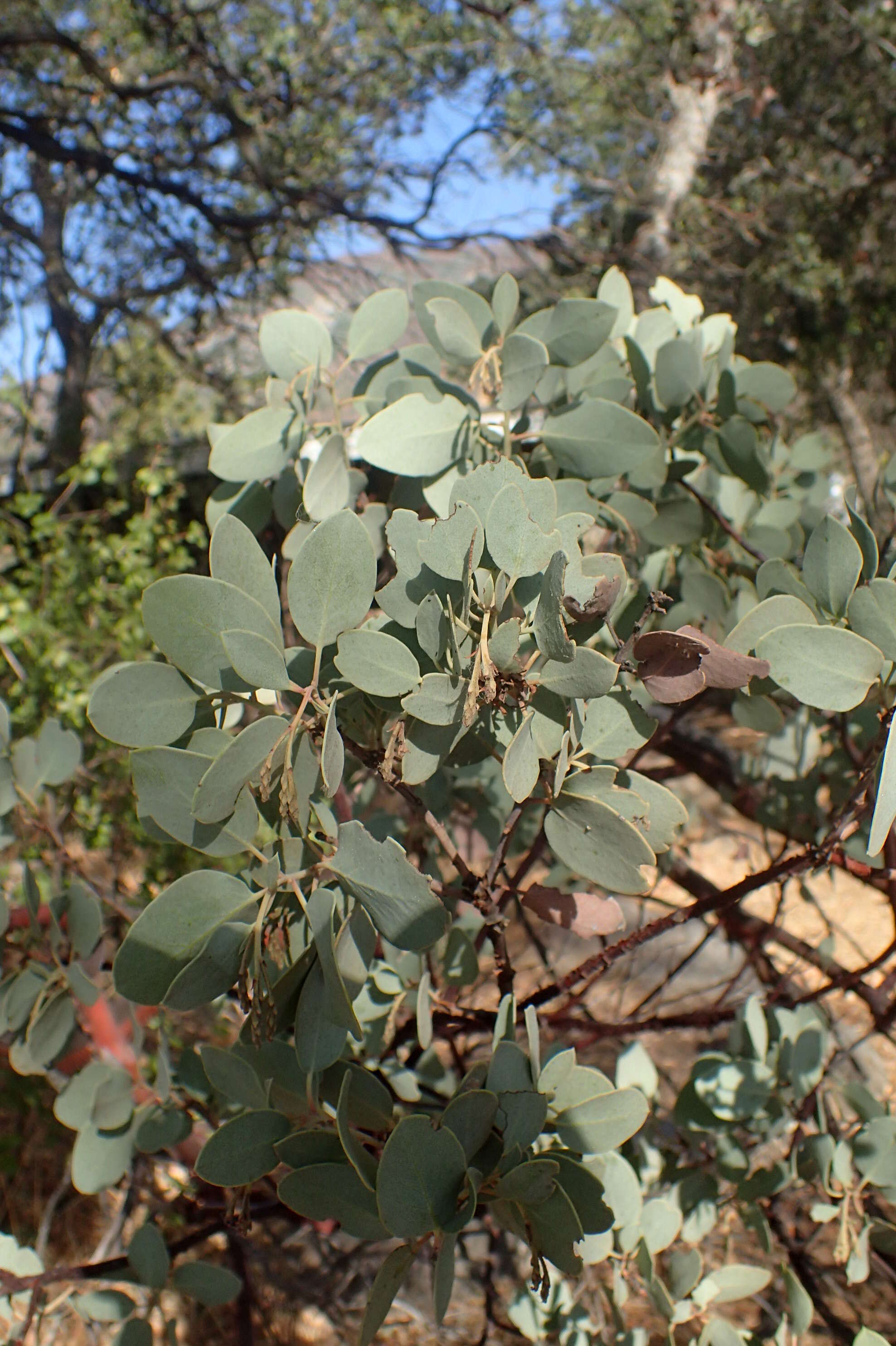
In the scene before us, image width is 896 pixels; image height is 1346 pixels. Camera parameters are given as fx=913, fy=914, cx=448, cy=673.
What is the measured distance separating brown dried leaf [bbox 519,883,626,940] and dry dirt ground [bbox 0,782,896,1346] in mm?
361

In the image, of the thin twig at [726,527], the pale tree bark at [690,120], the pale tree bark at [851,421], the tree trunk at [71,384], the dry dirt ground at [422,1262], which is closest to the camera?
the thin twig at [726,527]

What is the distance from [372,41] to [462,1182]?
212 inches

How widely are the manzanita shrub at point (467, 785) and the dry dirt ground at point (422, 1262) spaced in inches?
6.3

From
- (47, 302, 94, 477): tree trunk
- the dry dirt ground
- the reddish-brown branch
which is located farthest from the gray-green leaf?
(47, 302, 94, 477): tree trunk

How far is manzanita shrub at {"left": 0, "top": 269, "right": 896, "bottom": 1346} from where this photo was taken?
0.47 metres

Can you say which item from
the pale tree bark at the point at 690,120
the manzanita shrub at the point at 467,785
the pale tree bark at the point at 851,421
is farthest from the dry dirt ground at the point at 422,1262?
the pale tree bark at the point at 851,421

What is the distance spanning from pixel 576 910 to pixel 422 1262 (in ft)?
3.28

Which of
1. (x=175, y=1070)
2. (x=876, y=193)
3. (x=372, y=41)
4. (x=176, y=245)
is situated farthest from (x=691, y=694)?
(x=876, y=193)

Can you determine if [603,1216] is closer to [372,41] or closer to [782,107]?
[372,41]

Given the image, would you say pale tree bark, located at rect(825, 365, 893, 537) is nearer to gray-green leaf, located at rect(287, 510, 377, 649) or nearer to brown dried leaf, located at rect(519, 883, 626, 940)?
brown dried leaf, located at rect(519, 883, 626, 940)

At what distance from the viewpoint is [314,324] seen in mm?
753

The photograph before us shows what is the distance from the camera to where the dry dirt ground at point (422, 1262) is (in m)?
1.08

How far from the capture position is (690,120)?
459 cm

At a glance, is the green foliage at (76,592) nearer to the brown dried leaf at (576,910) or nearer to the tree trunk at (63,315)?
the tree trunk at (63,315)
